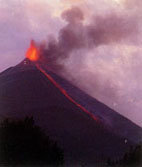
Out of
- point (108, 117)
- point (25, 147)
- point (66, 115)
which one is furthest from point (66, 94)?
point (25, 147)

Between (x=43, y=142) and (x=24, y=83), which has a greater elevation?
(x=24, y=83)

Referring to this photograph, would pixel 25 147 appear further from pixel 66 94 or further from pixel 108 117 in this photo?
pixel 66 94

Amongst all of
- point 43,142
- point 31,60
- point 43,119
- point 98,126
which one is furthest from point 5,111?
point 43,142

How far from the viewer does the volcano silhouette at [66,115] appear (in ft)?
339

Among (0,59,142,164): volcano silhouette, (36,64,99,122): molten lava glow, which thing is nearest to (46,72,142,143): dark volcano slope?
(0,59,142,164): volcano silhouette

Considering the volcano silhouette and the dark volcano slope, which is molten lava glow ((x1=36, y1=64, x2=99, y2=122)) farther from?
the dark volcano slope

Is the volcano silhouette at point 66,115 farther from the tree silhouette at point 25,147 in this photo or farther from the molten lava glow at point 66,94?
the tree silhouette at point 25,147

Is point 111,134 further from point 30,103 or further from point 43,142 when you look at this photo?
point 43,142

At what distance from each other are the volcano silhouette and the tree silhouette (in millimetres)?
54853

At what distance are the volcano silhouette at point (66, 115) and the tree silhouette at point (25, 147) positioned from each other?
54853 mm

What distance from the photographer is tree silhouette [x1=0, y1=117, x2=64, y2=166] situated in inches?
1133

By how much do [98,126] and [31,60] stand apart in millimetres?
50143

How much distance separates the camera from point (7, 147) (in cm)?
2930

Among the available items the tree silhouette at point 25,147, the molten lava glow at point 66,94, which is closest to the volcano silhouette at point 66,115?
the molten lava glow at point 66,94
